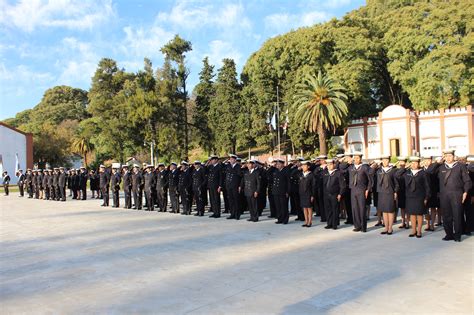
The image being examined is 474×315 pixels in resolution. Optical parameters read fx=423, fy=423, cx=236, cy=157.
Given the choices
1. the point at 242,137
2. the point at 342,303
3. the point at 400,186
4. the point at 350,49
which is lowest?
the point at 342,303

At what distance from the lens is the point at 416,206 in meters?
9.21

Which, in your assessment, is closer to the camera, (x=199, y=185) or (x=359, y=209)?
(x=359, y=209)

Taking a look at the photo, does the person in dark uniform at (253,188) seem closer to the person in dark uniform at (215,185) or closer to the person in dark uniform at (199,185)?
the person in dark uniform at (215,185)

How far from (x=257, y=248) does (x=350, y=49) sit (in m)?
37.6

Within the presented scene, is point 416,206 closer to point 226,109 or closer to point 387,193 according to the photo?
point 387,193

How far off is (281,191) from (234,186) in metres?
1.87

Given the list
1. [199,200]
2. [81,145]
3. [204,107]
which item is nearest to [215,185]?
[199,200]

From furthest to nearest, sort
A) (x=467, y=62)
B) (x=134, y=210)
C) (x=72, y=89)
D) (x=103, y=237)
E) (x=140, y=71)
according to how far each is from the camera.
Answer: (x=72, y=89) → (x=140, y=71) → (x=467, y=62) → (x=134, y=210) → (x=103, y=237)

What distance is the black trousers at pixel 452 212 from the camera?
8641mm

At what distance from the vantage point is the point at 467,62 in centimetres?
3756

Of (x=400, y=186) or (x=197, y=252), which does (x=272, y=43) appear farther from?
(x=197, y=252)

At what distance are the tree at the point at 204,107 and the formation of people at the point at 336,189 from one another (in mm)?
34732

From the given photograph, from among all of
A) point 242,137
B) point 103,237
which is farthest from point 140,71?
point 103,237

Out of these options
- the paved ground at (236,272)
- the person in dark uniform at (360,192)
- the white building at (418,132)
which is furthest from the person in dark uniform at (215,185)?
the white building at (418,132)
